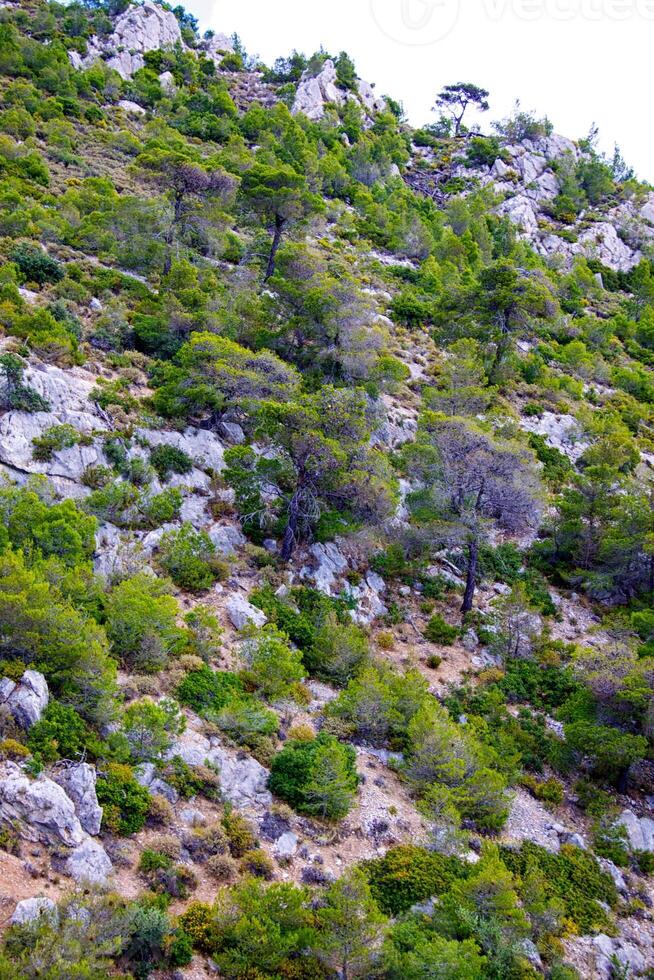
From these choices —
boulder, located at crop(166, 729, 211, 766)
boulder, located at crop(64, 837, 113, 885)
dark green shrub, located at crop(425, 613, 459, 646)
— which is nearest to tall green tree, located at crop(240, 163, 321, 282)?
dark green shrub, located at crop(425, 613, 459, 646)

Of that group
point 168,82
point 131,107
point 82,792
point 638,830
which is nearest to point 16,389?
point 82,792

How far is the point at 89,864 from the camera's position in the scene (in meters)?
10.2

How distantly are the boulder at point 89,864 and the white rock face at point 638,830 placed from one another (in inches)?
487

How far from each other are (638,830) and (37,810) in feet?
45.8

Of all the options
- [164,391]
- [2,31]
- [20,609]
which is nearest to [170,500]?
[164,391]

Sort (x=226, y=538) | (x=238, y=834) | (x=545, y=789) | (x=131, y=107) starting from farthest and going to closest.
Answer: (x=131, y=107)
(x=226, y=538)
(x=545, y=789)
(x=238, y=834)

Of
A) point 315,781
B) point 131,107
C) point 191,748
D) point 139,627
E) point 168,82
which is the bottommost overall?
point 191,748

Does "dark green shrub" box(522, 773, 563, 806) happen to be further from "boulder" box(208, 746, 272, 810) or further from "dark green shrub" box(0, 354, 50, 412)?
"dark green shrub" box(0, 354, 50, 412)

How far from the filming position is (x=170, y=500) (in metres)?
20.6

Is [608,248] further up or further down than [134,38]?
further down

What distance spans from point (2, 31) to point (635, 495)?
61.0 metres

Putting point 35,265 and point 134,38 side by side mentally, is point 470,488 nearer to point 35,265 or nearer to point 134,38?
point 35,265

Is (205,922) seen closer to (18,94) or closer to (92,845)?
(92,845)

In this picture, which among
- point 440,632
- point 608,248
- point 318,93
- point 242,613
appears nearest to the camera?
point 242,613
